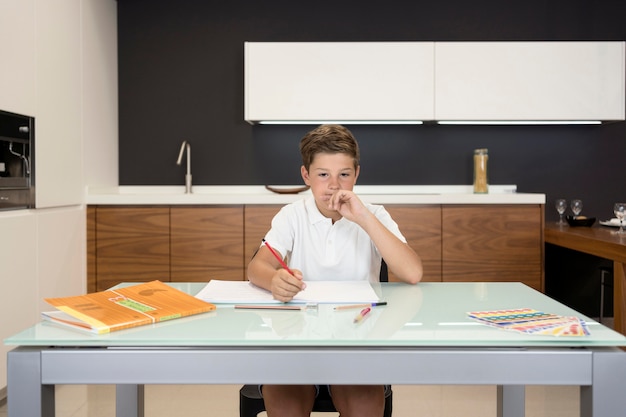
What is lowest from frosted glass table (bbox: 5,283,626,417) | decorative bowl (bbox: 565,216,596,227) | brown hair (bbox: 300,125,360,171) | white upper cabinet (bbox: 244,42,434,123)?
frosted glass table (bbox: 5,283,626,417)

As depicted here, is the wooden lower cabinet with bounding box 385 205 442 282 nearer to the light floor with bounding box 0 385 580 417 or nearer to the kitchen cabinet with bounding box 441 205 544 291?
the kitchen cabinet with bounding box 441 205 544 291

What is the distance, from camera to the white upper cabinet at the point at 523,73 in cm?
411

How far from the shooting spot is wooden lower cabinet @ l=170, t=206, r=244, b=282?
3.89m

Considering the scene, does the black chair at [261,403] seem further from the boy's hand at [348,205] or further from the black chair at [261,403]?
the boy's hand at [348,205]

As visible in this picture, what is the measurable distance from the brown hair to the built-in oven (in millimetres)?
1535

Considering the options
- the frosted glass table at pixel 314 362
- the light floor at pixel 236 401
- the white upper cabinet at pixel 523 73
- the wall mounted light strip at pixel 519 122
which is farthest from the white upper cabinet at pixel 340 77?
the frosted glass table at pixel 314 362

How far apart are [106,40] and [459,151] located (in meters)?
2.46

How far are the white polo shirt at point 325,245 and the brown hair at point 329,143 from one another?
186mm

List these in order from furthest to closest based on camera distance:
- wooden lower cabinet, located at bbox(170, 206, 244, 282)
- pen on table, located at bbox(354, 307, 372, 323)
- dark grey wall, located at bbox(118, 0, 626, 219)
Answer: dark grey wall, located at bbox(118, 0, 626, 219) → wooden lower cabinet, located at bbox(170, 206, 244, 282) → pen on table, located at bbox(354, 307, 372, 323)

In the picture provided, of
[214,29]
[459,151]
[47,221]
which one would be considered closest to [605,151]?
[459,151]

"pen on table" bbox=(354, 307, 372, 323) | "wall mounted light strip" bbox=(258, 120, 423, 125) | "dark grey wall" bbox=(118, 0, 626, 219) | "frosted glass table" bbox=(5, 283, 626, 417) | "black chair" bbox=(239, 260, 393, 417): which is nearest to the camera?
"frosted glass table" bbox=(5, 283, 626, 417)

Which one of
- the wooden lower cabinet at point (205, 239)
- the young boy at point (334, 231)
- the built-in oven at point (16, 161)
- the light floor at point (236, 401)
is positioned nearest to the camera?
the young boy at point (334, 231)

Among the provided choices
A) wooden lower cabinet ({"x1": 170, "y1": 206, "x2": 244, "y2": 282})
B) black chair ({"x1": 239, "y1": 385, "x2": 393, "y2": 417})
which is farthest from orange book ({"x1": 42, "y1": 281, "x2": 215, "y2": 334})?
wooden lower cabinet ({"x1": 170, "y1": 206, "x2": 244, "y2": 282})

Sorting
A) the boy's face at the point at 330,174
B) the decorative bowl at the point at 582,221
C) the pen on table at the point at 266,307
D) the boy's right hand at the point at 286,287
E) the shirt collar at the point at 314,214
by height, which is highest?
the boy's face at the point at 330,174
